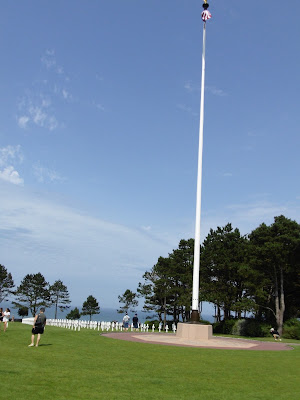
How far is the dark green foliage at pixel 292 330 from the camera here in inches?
1342

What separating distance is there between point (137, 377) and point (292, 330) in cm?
2939

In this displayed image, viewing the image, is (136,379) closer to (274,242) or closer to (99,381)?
(99,381)

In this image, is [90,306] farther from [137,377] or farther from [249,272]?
[137,377]

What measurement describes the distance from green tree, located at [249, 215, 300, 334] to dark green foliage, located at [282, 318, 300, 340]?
1.03 meters

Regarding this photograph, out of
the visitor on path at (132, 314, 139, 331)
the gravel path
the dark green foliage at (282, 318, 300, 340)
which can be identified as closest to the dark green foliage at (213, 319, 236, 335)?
the dark green foliage at (282, 318, 300, 340)

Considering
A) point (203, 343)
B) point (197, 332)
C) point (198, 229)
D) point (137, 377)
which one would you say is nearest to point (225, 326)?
point (197, 332)

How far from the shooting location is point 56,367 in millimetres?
10172

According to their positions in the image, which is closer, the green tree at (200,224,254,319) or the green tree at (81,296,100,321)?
the green tree at (200,224,254,319)

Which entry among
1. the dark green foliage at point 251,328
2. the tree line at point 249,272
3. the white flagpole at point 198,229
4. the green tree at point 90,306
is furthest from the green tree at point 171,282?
the green tree at point 90,306

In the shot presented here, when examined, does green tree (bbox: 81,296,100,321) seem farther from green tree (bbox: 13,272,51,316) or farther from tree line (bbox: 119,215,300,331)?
tree line (bbox: 119,215,300,331)

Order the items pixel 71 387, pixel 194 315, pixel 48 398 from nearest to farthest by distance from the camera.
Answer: pixel 48 398, pixel 71 387, pixel 194 315

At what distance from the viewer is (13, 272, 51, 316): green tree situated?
74.2 m

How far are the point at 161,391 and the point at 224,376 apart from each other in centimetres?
316

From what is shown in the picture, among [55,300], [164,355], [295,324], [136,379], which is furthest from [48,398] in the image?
[55,300]
